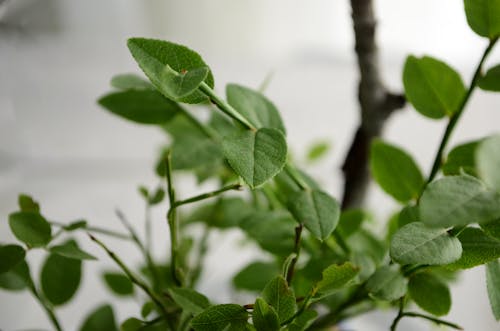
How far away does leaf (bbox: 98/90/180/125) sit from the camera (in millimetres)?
300

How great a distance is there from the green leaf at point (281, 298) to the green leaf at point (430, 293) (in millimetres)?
77

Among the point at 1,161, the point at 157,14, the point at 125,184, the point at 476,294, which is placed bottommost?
the point at 476,294

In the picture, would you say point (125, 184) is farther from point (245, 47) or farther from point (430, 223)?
point (430, 223)

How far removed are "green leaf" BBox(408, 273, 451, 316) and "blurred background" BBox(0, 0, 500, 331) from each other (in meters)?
0.53

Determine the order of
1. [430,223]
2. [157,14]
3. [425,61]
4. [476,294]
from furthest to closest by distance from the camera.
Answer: [157,14], [476,294], [425,61], [430,223]

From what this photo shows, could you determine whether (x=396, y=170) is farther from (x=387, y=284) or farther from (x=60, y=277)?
(x=60, y=277)

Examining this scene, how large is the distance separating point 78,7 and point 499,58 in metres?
0.72

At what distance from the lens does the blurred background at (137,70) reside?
2.81ft

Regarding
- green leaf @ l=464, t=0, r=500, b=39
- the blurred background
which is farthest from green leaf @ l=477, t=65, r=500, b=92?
the blurred background

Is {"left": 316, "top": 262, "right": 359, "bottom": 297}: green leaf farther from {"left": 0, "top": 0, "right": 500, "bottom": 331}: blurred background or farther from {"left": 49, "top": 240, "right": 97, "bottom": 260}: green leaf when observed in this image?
{"left": 0, "top": 0, "right": 500, "bottom": 331}: blurred background

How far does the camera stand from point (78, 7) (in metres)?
0.92

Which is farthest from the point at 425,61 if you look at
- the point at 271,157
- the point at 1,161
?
the point at 1,161

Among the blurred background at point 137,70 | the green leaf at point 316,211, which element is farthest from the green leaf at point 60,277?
the blurred background at point 137,70

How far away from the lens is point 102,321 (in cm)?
33
